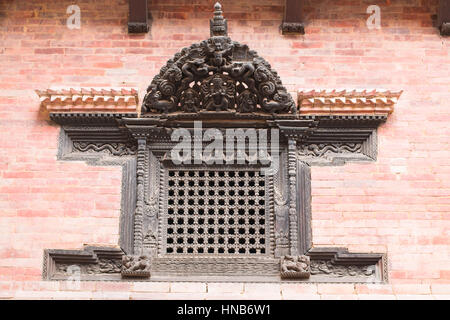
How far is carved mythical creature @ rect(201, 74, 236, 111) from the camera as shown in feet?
26.8

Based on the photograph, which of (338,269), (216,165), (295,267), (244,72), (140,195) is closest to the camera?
(295,267)

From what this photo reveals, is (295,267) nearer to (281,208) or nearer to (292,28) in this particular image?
(281,208)

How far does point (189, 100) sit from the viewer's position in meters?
8.23

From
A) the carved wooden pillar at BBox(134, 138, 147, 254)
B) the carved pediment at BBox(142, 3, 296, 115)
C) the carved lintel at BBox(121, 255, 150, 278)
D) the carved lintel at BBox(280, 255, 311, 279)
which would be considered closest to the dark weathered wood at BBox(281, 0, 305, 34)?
the carved pediment at BBox(142, 3, 296, 115)

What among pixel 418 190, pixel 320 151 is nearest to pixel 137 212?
pixel 320 151

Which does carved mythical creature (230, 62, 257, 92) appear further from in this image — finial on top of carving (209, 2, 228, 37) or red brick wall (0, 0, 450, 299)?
red brick wall (0, 0, 450, 299)

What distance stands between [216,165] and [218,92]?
0.71m

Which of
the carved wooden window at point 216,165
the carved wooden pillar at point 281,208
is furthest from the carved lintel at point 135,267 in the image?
the carved wooden pillar at point 281,208

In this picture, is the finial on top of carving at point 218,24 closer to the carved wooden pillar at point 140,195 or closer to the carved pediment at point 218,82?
the carved pediment at point 218,82

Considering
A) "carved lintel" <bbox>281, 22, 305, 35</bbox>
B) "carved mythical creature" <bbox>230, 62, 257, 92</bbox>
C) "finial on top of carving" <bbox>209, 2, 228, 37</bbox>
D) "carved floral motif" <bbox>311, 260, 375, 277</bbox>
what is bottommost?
"carved floral motif" <bbox>311, 260, 375, 277</bbox>

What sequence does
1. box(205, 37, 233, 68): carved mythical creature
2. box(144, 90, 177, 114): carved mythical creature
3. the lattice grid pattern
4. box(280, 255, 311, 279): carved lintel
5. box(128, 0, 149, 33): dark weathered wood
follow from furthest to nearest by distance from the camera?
box(128, 0, 149, 33): dark weathered wood
box(144, 90, 177, 114): carved mythical creature
box(205, 37, 233, 68): carved mythical creature
the lattice grid pattern
box(280, 255, 311, 279): carved lintel

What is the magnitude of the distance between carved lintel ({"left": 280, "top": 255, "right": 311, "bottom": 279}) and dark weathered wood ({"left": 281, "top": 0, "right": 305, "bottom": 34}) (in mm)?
2446

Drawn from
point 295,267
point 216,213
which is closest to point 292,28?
point 216,213

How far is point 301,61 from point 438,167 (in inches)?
68.9
